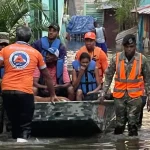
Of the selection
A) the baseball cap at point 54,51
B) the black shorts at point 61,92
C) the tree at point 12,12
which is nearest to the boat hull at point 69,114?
the black shorts at point 61,92

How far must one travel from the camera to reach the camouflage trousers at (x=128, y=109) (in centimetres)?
949

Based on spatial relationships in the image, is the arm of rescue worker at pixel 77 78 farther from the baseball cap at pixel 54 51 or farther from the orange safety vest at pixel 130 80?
the orange safety vest at pixel 130 80

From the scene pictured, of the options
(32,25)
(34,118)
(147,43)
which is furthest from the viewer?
(147,43)

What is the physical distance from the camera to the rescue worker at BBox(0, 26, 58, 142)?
8.87 meters

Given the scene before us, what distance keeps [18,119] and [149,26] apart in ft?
109

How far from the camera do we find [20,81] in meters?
8.88

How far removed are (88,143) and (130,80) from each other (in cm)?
113

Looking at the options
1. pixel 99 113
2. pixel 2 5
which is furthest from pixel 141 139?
pixel 2 5

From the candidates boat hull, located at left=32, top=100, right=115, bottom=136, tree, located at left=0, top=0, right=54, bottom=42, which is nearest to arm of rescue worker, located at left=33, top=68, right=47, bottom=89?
boat hull, located at left=32, top=100, right=115, bottom=136

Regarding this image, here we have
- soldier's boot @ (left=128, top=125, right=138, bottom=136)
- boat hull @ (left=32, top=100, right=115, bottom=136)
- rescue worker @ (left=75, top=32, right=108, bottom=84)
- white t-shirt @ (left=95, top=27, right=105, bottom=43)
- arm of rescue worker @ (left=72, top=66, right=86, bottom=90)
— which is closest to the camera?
boat hull @ (left=32, top=100, right=115, bottom=136)

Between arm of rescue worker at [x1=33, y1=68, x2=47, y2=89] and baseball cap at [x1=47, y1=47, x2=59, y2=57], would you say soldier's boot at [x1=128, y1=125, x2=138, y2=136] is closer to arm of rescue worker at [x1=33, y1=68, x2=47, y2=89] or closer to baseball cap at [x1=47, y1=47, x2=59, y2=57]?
arm of rescue worker at [x1=33, y1=68, x2=47, y2=89]

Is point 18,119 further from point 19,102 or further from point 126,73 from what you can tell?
point 126,73

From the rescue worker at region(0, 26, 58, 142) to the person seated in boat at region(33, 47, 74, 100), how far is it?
1.22 metres

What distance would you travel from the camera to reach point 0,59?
29.1 ft
